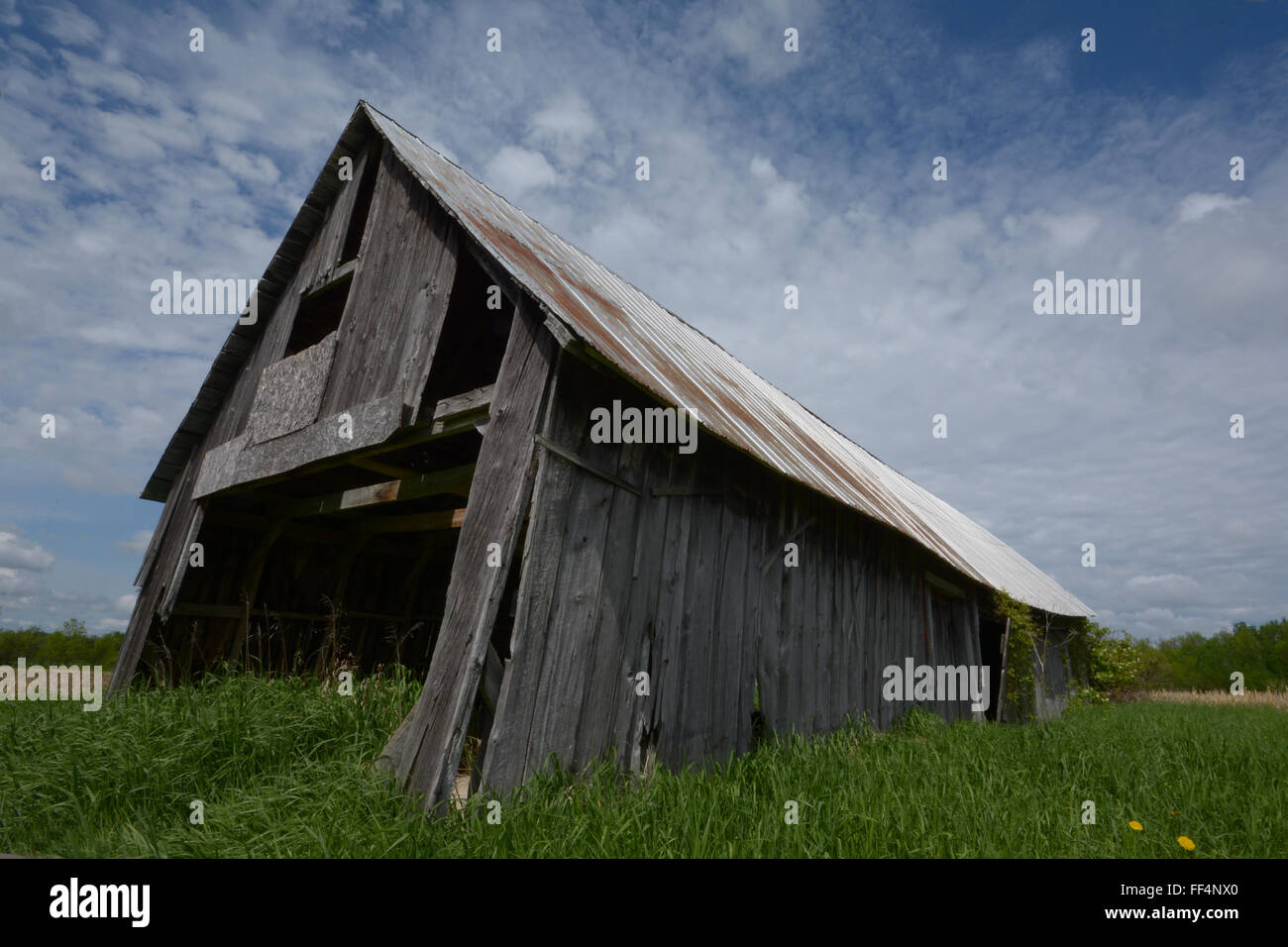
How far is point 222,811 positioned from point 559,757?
1.91 m

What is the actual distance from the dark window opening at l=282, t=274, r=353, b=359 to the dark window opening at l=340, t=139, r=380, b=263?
0.35 meters

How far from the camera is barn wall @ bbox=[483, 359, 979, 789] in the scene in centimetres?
470

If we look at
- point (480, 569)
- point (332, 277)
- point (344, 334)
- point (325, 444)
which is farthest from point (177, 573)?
point (480, 569)

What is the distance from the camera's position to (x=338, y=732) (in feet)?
17.5

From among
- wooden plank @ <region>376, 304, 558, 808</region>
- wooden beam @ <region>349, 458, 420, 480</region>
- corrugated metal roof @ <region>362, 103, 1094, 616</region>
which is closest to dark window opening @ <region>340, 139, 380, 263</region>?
corrugated metal roof @ <region>362, 103, 1094, 616</region>

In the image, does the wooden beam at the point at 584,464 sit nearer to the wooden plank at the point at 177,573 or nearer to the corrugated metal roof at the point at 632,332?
the corrugated metal roof at the point at 632,332

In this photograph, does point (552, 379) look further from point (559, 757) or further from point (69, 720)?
point (69, 720)

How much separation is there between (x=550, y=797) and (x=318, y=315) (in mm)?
6235

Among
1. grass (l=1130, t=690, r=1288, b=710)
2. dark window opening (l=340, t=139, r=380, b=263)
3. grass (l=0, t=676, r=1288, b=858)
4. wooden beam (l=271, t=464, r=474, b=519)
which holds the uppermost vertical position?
dark window opening (l=340, t=139, r=380, b=263)

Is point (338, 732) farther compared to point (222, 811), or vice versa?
point (338, 732)

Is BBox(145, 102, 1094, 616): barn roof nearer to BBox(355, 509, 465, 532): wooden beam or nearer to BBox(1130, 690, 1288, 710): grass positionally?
BBox(355, 509, 465, 532): wooden beam

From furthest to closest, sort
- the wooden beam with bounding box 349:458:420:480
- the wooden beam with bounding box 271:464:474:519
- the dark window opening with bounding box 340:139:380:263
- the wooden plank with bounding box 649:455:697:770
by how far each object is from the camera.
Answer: the dark window opening with bounding box 340:139:380:263 → the wooden beam with bounding box 349:458:420:480 → the wooden beam with bounding box 271:464:474:519 → the wooden plank with bounding box 649:455:697:770
